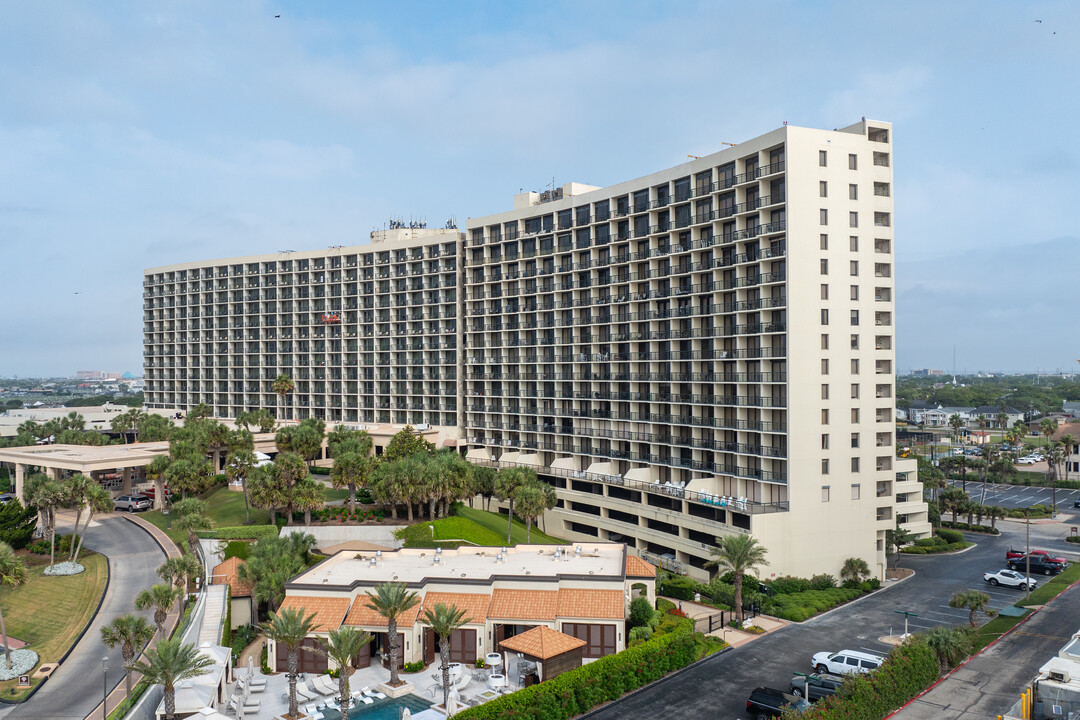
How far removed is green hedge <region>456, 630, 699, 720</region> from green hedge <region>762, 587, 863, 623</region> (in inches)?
547

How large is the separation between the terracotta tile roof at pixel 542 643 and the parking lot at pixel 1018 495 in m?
95.8

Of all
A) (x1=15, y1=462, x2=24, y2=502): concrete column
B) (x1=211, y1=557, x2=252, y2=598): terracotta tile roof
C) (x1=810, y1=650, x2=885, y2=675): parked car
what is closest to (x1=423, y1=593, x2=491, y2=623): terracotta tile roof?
(x1=211, y1=557, x2=252, y2=598): terracotta tile roof

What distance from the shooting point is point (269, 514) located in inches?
3401

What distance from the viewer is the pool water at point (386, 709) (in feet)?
140

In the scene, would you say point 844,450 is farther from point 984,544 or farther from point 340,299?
point 340,299

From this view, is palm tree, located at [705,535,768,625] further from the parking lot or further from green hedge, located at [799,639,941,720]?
the parking lot

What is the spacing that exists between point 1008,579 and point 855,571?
13.7m

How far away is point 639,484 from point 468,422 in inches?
1688

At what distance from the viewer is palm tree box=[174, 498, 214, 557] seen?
7131cm

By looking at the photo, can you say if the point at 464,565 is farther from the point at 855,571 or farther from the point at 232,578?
the point at 855,571

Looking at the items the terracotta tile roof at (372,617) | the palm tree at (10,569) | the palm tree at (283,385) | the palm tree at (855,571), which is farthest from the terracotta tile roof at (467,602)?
the palm tree at (283,385)

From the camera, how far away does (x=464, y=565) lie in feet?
197

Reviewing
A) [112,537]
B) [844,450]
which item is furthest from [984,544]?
[112,537]

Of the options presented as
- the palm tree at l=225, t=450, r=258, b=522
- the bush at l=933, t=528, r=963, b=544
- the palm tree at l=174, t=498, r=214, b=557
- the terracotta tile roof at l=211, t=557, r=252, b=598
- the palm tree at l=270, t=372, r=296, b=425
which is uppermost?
the palm tree at l=270, t=372, r=296, b=425
